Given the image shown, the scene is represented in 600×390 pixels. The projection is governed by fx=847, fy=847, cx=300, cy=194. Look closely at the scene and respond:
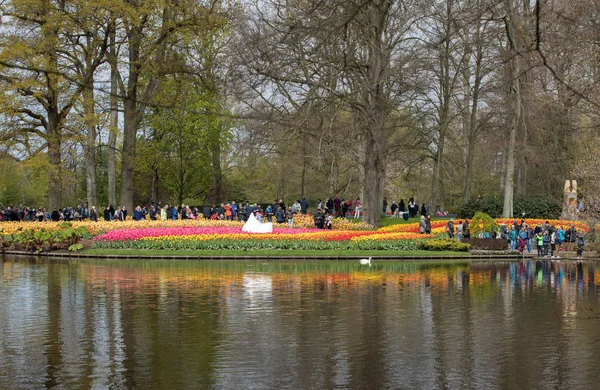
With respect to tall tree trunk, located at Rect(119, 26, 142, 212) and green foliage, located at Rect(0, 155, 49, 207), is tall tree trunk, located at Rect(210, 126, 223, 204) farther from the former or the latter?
tall tree trunk, located at Rect(119, 26, 142, 212)

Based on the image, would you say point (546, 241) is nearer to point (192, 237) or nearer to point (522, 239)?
point (522, 239)

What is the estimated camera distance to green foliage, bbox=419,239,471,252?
3306 centimetres

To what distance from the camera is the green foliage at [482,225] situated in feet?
118

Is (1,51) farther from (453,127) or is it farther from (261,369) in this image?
(453,127)

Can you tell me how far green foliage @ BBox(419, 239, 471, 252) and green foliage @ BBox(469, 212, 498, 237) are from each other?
9.34 feet

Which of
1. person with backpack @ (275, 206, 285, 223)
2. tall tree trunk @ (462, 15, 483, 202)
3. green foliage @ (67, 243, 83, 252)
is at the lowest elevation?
green foliage @ (67, 243, 83, 252)

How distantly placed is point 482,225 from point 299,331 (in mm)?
22268

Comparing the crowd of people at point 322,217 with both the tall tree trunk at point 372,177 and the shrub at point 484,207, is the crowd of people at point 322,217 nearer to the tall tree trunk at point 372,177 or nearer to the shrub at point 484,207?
the tall tree trunk at point 372,177

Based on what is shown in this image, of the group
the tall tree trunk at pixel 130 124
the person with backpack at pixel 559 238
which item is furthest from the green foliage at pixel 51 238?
the person with backpack at pixel 559 238

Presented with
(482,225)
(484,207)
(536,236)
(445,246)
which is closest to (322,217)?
(482,225)

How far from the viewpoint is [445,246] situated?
3316 centimetres

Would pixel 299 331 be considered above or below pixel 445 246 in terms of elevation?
below

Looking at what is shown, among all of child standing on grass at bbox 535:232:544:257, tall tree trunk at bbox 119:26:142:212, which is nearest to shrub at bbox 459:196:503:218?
child standing on grass at bbox 535:232:544:257

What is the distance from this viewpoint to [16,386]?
37.2 feet
